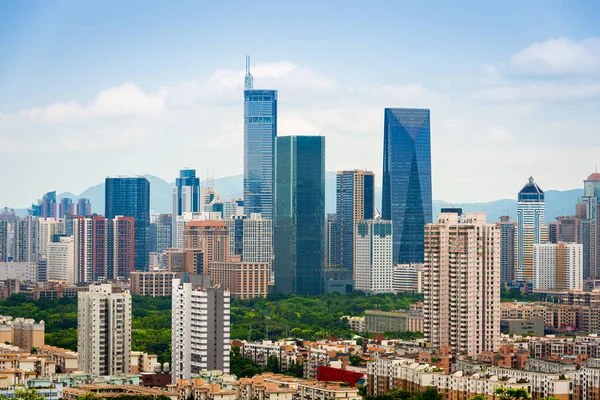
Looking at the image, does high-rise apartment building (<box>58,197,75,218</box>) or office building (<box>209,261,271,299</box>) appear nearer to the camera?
office building (<box>209,261,271,299</box>)

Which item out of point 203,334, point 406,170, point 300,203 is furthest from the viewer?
Answer: point 406,170

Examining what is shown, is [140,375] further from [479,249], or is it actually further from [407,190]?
[407,190]

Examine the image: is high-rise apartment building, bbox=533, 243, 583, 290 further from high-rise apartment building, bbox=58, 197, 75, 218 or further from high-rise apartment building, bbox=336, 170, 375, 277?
high-rise apartment building, bbox=58, 197, 75, 218

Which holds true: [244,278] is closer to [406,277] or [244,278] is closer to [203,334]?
[406,277]

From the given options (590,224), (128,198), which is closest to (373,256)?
(590,224)

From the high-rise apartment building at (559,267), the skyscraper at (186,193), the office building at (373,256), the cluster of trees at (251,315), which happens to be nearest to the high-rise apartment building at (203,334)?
the cluster of trees at (251,315)

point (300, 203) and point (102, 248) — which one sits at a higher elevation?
point (300, 203)

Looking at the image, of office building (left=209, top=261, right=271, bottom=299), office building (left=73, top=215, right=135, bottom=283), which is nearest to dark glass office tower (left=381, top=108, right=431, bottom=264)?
office building (left=209, top=261, right=271, bottom=299)
